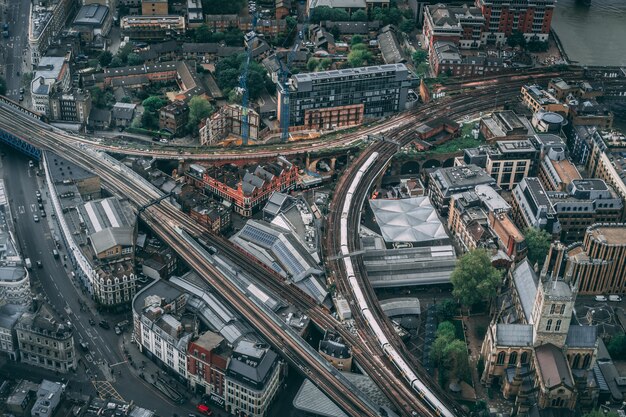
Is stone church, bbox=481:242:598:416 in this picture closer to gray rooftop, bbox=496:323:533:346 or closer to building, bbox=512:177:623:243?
gray rooftop, bbox=496:323:533:346

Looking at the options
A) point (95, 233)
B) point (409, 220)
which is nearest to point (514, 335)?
point (409, 220)

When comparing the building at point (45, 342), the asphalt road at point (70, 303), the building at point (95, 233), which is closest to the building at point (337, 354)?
the asphalt road at point (70, 303)

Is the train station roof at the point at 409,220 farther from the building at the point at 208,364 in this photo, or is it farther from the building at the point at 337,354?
the building at the point at 208,364

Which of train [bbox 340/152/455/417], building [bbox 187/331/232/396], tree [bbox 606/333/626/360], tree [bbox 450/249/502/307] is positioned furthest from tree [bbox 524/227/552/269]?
building [bbox 187/331/232/396]

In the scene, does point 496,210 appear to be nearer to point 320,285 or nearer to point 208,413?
point 320,285

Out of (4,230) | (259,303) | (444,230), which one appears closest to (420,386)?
(259,303)

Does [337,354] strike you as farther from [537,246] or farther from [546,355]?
[537,246]

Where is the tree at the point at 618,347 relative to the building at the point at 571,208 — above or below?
below
